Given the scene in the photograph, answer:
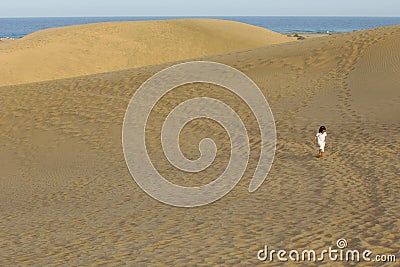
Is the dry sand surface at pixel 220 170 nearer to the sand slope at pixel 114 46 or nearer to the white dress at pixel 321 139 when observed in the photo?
the white dress at pixel 321 139

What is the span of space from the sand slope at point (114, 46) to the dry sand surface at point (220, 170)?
13.9m

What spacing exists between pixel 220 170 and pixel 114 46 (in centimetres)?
3241

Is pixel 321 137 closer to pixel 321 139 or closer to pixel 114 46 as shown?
pixel 321 139

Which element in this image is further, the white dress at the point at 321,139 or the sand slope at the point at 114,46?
the sand slope at the point at 114,46

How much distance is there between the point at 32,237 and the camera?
10.1 metres

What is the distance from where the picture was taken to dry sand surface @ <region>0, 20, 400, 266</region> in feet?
29.1

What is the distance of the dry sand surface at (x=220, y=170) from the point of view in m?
8.88

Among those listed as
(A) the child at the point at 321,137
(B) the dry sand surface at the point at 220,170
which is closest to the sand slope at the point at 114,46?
(B) the dry sand surface at the point at 220,170

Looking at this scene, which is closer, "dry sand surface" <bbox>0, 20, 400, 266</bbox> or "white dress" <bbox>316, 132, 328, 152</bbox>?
"dry sand surface" <bbox>0, 20, 400, 266</bbox>

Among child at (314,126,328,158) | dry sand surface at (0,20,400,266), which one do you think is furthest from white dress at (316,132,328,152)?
dry sand surface at (0,20,400,266)

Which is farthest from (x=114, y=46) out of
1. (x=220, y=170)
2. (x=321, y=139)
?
(x=321, y=139)

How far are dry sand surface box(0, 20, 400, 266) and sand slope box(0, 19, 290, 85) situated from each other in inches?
547

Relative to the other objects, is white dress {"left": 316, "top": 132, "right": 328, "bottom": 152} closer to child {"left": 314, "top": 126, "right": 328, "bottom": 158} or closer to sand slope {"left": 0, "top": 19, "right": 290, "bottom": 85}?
child {"left": 314, "top": 126, "right": 328, "bottom": 158}

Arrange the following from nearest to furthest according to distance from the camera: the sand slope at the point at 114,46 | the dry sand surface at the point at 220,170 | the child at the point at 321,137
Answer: the dry sand surface at the point at 220,170
the child at the point at 321,137
the sand slope at the point at 114,46
